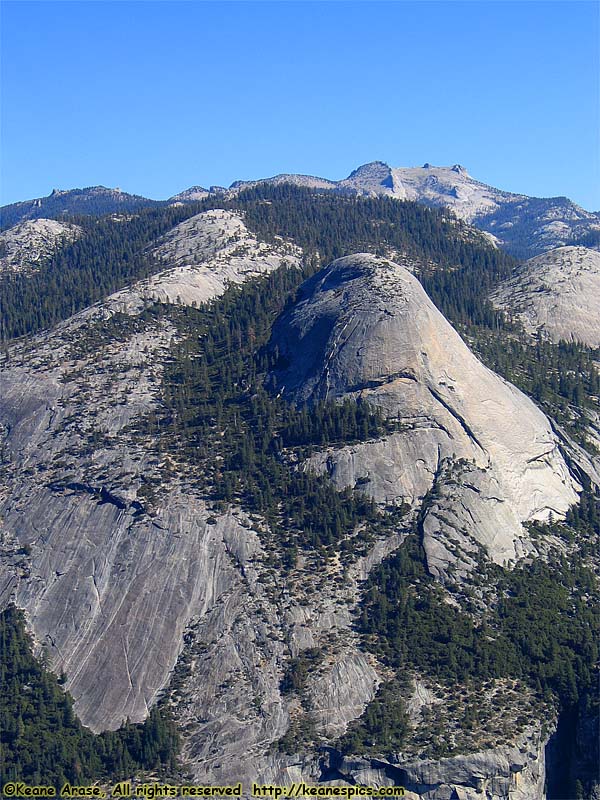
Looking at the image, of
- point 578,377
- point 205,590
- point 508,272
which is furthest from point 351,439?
point 508,272

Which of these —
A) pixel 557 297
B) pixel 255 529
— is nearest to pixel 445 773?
pixel 255 529

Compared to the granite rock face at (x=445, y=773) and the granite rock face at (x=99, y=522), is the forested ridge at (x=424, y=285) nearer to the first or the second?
the granite rock face at (x=99, y=522)

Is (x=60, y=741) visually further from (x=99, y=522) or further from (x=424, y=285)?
(x=424, y=285)

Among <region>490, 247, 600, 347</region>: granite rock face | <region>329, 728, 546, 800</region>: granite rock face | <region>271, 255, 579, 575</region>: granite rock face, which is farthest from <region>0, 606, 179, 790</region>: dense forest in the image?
<region>490, 247, 600, 347</region>: granite rock face

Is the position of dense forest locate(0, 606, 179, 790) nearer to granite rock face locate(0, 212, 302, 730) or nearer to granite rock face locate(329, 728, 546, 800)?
granite rock face locate(0, 212, 302, 730)

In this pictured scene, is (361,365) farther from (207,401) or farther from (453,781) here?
(453,781)

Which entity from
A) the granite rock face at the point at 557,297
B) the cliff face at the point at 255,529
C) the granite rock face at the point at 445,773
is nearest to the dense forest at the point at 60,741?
the cliff face at the point at 255,529
